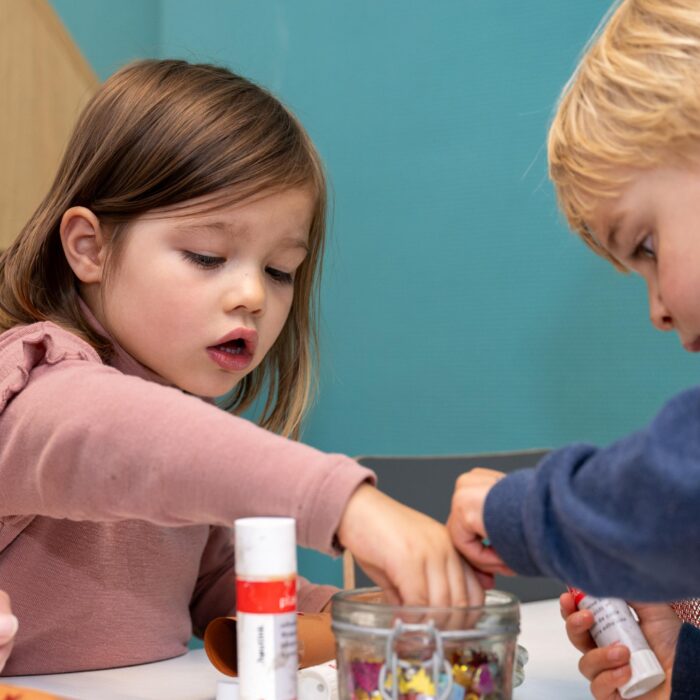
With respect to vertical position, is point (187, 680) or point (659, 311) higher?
point (659, 311)

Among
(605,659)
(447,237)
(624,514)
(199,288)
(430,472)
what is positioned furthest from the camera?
(447,237)

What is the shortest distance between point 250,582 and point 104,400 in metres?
0.19

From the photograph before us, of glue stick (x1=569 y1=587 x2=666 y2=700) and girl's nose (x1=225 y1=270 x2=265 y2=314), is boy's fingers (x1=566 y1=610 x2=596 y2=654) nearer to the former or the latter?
glue stick (x1=569 y1=587 x2=666 y2=700)

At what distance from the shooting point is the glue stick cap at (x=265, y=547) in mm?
501

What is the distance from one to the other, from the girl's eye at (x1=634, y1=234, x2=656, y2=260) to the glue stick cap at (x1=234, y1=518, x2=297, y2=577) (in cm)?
40

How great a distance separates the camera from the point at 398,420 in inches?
63.8

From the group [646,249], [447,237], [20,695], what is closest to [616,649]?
[646,249]

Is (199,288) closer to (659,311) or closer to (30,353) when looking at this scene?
(30,353)

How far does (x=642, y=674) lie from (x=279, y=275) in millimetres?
499

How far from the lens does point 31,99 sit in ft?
5.35

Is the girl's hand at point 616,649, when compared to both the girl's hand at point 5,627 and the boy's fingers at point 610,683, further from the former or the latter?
the girl's hand at point 5,627

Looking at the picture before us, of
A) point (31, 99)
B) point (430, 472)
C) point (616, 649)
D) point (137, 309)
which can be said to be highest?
point (31, 99)

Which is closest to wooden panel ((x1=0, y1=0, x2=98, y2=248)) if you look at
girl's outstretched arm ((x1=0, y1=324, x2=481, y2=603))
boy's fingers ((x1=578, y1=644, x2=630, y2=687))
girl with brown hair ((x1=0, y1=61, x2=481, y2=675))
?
girl with brown hair ((x1=0, y1=61, x2=481, y2=675))

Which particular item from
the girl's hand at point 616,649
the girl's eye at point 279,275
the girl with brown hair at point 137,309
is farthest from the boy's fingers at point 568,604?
the girl's eye at point 279,275
